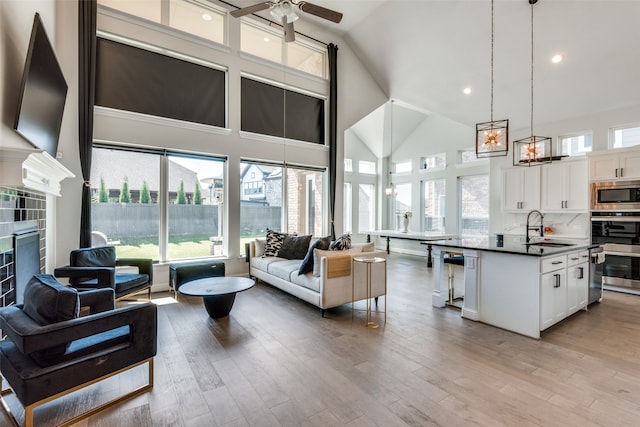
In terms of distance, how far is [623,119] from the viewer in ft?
16.7

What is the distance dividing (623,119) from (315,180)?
→ 569 cm

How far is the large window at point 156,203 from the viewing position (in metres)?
4.56

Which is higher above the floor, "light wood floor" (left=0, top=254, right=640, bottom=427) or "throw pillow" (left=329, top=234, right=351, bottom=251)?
"throw pillow" (left=329, top=234, right=351, bottom=251)

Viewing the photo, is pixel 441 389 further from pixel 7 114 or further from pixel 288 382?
pixel 7 114

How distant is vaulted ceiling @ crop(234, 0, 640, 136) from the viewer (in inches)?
169

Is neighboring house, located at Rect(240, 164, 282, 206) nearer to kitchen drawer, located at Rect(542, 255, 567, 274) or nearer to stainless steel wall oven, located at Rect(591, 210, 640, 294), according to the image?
kitchen drawer, located at Rect(542, 255, 567, 274)

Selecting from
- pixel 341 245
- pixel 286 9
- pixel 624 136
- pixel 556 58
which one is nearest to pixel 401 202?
pixel 624 136

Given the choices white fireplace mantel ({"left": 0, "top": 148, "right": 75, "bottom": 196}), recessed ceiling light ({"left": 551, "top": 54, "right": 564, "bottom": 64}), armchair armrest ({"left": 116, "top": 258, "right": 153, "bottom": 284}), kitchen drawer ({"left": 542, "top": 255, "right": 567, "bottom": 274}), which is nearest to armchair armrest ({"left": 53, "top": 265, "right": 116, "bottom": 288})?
armchair armrest ({"left": 116, "top": 258, "right": 153, "bottom": 284})

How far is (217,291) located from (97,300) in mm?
1123

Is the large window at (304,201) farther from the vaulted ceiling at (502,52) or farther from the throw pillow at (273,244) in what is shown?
the vaulted ceiling at (502,52)

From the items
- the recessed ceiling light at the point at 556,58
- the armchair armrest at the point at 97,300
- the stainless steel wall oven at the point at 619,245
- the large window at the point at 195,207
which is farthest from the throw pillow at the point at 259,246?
the stainless steel wall oven at the point at 619,245

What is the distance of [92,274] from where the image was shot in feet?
11.2

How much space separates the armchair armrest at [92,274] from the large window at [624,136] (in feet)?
26.5

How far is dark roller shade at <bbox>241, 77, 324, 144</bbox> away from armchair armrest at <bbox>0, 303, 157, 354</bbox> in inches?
169
